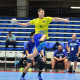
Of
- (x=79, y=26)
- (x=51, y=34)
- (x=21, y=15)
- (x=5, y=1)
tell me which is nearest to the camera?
(x=51, y=34)

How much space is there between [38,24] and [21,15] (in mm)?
12405

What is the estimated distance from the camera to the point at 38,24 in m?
5.99

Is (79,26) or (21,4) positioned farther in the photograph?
(21,4)

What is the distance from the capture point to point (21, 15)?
18.2m

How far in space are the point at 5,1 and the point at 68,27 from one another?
11.3 metres

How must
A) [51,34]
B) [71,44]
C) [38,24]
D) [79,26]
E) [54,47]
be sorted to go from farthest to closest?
[79,26], [51,34], [54,47], [71,44], [38,24]

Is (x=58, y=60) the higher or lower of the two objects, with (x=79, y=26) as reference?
lower

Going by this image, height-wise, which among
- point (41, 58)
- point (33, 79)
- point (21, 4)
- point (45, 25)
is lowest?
point (33, 79)

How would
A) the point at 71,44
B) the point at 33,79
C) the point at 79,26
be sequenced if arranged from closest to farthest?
the point at 33,79 < the point at 71,44 < the point at 79,26

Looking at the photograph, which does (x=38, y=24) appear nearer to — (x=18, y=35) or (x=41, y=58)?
(x=41, y=58)

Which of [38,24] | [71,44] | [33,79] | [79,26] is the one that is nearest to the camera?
[38,24]

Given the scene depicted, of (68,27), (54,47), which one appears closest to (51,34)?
(68,27)

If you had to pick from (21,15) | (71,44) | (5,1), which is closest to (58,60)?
(71,44)

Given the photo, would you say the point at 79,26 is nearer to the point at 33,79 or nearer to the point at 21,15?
the point at 21,15
